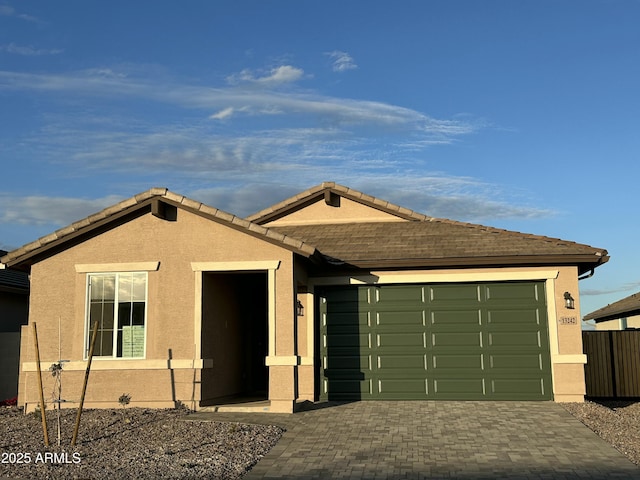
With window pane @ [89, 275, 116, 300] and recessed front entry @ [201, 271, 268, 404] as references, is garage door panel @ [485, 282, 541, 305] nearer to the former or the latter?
recessed front entry @ [201, 271, 268, 404]

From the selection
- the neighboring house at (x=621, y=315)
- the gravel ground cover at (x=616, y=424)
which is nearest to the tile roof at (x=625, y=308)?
the neighboring house at (x=621, y=315)

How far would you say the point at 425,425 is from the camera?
10.8 metres

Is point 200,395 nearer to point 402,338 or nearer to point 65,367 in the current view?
point 65,367

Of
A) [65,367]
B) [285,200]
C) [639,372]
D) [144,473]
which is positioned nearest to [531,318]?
[639,372]

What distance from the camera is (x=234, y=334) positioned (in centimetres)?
1483

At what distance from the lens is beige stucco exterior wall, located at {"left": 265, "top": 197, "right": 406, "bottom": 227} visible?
17.5 m

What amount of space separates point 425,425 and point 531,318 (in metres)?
4.11

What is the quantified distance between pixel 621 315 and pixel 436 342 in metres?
15.3

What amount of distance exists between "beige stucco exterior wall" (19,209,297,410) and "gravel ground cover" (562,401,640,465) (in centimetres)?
536

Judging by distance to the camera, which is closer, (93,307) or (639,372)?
(93,307)

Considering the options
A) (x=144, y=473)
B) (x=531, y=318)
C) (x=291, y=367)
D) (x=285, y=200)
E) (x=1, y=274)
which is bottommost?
(x=144, y=473)

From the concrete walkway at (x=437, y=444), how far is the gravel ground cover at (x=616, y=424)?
0.67ft

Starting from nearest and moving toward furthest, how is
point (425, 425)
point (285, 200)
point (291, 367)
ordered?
point (425, 425) → point (291, 367) → point (285, 200)

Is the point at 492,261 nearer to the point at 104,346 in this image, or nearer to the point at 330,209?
the point at 330,209
